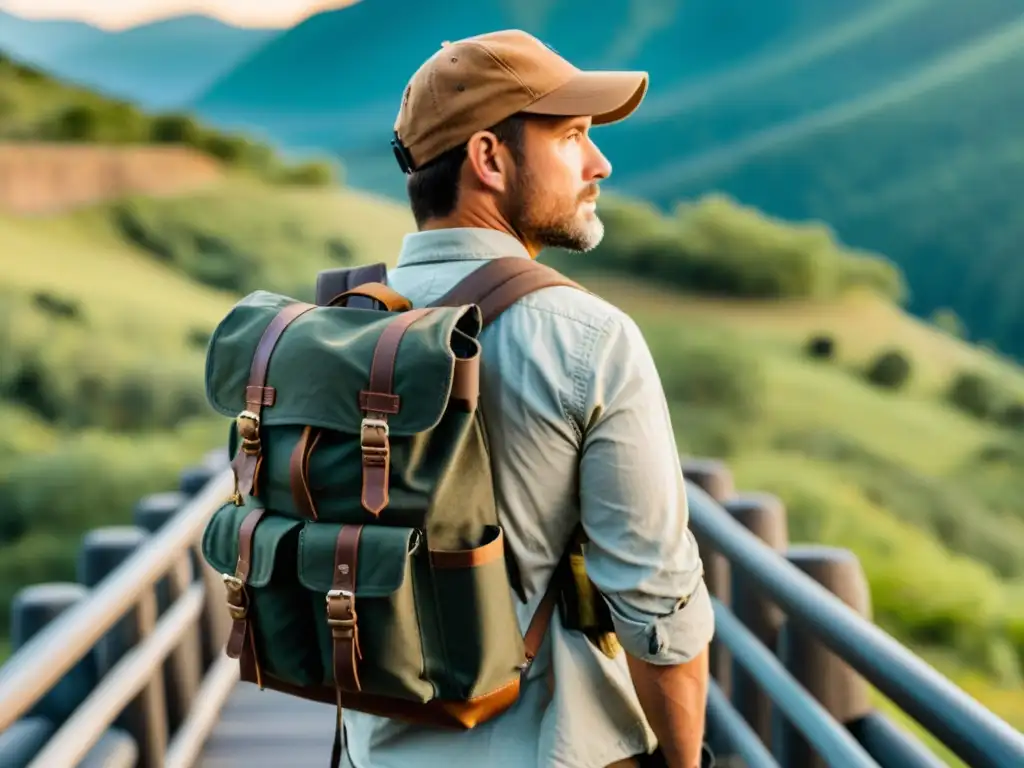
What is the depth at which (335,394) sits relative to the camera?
0.93 meters

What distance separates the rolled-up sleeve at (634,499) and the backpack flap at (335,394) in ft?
0.39

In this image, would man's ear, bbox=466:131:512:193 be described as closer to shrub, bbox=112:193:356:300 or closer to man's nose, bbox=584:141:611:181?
man's nose, bbox=584:141:611:181

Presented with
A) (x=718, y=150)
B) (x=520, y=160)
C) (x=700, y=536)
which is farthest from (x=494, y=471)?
(x=718, y=150)

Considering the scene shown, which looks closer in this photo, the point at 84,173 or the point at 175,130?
the point at 84,173

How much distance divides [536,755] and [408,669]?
0.15 metres

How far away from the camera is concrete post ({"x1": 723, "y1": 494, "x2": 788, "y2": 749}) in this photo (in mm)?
2422

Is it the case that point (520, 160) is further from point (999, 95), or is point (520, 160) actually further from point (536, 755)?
point (999, 95)

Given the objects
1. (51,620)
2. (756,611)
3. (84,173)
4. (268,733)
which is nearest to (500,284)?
(51,620)

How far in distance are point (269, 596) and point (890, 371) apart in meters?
18.0

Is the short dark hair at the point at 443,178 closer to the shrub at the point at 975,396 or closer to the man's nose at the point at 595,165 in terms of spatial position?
the man's nose at the point at 595,165

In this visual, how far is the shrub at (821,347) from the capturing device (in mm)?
18484

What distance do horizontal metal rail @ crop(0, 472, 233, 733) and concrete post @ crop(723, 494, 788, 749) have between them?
1108 mm

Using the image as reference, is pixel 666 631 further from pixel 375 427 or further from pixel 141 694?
pixel 141 694

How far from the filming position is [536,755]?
3.24ft
